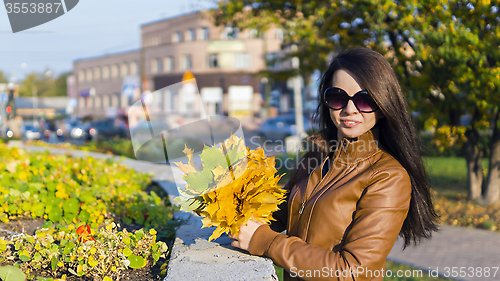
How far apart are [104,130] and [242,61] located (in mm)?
19669

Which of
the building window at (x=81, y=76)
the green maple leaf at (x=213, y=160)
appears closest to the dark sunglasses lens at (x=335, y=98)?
the green maple leaf at (x=213, y=160)

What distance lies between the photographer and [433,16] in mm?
6320

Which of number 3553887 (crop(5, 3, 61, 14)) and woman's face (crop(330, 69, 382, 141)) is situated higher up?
number 3553887 (crop(5, 3, 61, 14))

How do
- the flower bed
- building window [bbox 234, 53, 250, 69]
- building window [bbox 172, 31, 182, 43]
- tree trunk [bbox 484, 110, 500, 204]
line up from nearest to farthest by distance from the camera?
the flower bed, tree trunk [bbox 484, 110, 500, 204], building window [bbox 234, 53, 250, 69], building window [bbox 172, 31, 182, 43]

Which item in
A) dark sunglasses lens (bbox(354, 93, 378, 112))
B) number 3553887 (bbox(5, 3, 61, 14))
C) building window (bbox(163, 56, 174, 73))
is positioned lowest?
building window (bbox(163, 56, 174, 73))

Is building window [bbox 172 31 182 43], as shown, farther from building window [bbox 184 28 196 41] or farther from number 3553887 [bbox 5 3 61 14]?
number 3553887 [bbox 5 3 61 14]

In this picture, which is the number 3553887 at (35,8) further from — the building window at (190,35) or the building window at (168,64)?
the building window at (168,64)

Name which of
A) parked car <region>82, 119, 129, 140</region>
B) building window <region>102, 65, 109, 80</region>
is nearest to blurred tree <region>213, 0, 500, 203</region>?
parked car <region>82, 119, 129, 140</region>

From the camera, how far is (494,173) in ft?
25.3

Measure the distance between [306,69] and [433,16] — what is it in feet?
11.1

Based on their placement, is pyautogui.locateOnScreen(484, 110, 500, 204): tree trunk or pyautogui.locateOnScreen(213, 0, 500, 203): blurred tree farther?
pyautogui.locateOnScreen(484, 110, 500, 204): tree trunk

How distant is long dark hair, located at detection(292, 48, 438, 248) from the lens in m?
1.76

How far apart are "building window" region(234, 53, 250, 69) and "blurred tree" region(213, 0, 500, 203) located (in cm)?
3324

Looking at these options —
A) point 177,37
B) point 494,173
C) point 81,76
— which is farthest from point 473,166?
point 81,76
